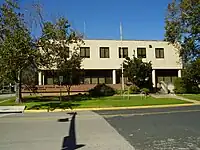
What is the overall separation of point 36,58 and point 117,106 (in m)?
7.44

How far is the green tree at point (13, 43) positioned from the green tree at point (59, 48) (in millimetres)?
1676

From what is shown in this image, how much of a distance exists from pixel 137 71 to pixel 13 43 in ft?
67.3

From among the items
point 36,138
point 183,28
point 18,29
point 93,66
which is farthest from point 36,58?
point 93,66

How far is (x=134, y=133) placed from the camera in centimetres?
1120

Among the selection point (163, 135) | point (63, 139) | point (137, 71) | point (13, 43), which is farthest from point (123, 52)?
point (63, 139)

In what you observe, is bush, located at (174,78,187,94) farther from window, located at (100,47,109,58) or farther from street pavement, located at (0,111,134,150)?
street pavement, located at (0,111,134,150)

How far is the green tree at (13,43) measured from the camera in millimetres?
23109

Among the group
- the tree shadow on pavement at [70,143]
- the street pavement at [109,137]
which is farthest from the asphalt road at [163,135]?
the tree shadow on pavement at [70,143]

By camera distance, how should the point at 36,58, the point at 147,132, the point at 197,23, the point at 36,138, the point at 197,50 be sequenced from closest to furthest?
the point at 36,138 → the point at 147,132 → the point at 36,58 → the point at 197,23 → the point at 197,50

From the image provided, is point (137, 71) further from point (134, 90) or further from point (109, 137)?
point (109, 137)

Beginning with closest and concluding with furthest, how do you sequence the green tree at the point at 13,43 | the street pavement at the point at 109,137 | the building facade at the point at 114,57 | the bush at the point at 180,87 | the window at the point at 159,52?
the street pavement at the point at 109,137
the green tree at the point at 13,43
the bush at the point at 180,87
the building facade at the point at 114,57
the window at the point at 159,52

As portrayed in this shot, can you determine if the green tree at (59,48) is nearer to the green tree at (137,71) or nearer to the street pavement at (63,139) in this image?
the green tree at (137,71)

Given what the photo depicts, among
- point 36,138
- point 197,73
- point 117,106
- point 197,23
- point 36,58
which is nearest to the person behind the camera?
point 36,138

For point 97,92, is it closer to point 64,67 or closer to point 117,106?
point 64,67
